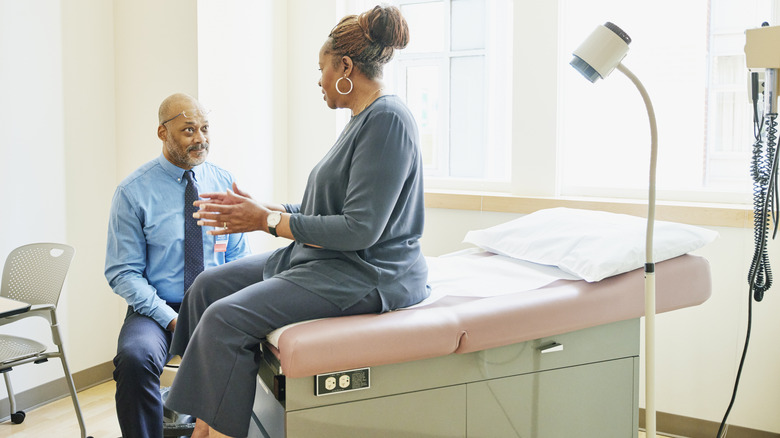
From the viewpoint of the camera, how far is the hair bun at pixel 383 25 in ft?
5.49

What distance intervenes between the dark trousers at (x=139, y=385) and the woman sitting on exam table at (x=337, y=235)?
31 cm

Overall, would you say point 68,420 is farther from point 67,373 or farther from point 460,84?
point 460,84

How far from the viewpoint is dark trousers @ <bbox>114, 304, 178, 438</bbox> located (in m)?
1.96

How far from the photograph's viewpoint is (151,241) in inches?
88.9

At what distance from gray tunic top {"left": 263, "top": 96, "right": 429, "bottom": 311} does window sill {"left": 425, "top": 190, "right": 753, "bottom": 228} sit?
1136 millimetres

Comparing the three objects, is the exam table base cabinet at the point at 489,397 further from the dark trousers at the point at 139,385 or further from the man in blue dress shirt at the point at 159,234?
the man in blue dress shirt at the point at 159,234

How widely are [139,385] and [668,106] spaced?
2267 mm

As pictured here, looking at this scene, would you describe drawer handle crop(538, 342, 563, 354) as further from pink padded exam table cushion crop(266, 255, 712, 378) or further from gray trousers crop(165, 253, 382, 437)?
gray trousers crop(165, 253, 382, 437)

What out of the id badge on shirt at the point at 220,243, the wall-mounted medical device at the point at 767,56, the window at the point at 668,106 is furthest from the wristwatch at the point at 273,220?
the window at the point at 668,106

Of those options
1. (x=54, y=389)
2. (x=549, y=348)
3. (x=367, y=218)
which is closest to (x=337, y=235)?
(x=367, y=218)

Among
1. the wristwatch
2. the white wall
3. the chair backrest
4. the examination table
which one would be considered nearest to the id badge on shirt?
the chair backrest

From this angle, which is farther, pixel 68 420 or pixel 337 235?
pixel 68 420

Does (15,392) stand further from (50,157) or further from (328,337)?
(328,337)

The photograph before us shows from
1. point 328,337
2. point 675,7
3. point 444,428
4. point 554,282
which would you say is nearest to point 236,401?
point 328,337
